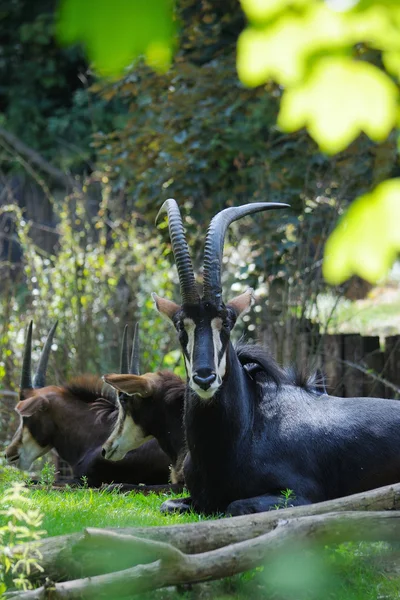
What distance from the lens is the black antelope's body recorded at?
21.9ft

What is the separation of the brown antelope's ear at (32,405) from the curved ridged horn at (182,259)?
10.1 feet

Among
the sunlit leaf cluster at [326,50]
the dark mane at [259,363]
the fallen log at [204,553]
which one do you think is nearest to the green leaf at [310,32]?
the sunlit leaf cluster at [326,50]

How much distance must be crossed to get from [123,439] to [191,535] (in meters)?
3.77

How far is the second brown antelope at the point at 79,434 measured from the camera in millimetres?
9344

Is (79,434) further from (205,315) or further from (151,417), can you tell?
(205,315)

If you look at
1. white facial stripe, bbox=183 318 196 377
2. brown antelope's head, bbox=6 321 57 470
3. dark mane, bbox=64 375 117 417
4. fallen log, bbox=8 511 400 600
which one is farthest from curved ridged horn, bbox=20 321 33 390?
fallen log, bbox=8 511 400 600

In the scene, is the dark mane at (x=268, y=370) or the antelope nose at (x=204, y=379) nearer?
the antelope nose at (x=204, y=379)

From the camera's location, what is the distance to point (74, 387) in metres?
10.3

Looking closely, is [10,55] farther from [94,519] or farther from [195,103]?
[94,519]

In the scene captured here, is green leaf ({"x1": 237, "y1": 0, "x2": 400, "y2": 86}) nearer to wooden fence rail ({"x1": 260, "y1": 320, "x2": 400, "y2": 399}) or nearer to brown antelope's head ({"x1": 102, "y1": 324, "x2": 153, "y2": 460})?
brown antelope's head ({"x1": 102, "y1": 324, "x2": 153, "y2": 460})

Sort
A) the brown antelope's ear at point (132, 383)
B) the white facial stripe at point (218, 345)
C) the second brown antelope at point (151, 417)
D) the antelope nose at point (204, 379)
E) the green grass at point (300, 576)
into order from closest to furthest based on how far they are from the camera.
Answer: the green grass at point (300, 576)
the antelope nose at point (204, 379)
the white facial stripe at point (218, 345)
the brown antelope's ear at point (132, 383)
the second brown antelope at point (151, 417)

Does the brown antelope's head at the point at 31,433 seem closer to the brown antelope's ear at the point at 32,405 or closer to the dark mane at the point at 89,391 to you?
the brown antelope's ear at the point at 32,405

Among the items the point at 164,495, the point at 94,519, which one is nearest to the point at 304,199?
the point at 164,495

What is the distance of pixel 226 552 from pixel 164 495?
339 cm
